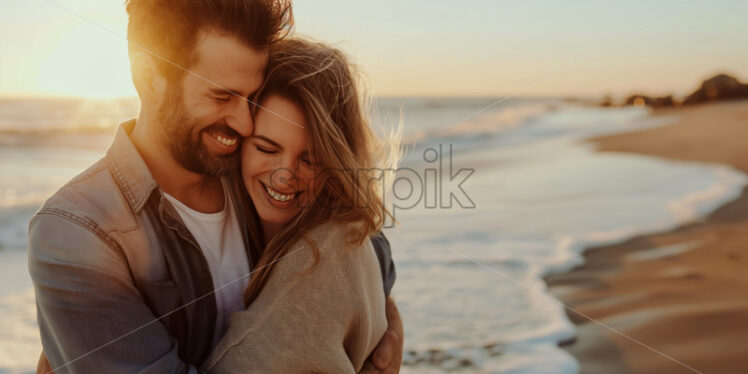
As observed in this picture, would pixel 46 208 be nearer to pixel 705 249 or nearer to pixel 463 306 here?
pixel 463 306

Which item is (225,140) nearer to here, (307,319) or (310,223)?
(310,223)

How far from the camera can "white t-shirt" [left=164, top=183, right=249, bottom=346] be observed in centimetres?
230

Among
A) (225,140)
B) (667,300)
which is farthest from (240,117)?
(667,300)

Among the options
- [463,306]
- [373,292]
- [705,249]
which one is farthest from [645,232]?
[373,292]

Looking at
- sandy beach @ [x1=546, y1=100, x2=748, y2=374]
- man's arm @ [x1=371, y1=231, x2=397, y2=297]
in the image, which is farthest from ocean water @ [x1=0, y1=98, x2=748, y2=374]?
man's arm @ [x1=371, y1=231, x2=397, y2=297]

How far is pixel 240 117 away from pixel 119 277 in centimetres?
74

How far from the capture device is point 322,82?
2.38 meters

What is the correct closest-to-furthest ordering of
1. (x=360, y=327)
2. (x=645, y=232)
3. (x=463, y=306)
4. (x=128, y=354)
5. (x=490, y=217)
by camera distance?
(x=128, y=354)
(x=360, y=327)
(x=463, y=306)
(x=645, y=232)
(x=490, y=217)

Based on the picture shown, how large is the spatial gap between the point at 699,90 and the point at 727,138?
10.3 meters

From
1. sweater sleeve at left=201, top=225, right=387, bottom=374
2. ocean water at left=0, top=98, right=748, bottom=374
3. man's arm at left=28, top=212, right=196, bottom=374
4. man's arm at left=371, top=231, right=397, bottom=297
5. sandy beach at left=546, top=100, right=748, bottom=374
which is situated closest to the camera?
man's arm at left=28, top=212, right=196, bottom=374

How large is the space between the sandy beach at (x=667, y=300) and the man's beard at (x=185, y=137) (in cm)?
211

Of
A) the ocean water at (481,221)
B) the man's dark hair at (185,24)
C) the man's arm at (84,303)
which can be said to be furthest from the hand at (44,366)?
the ocean water at (481,221)

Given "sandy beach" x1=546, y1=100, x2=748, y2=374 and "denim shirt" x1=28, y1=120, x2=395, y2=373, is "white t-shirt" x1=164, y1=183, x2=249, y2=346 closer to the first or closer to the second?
"denim shirt" x1=28, y1=120, x2=395, y2=373

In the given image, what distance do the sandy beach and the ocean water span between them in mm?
168
